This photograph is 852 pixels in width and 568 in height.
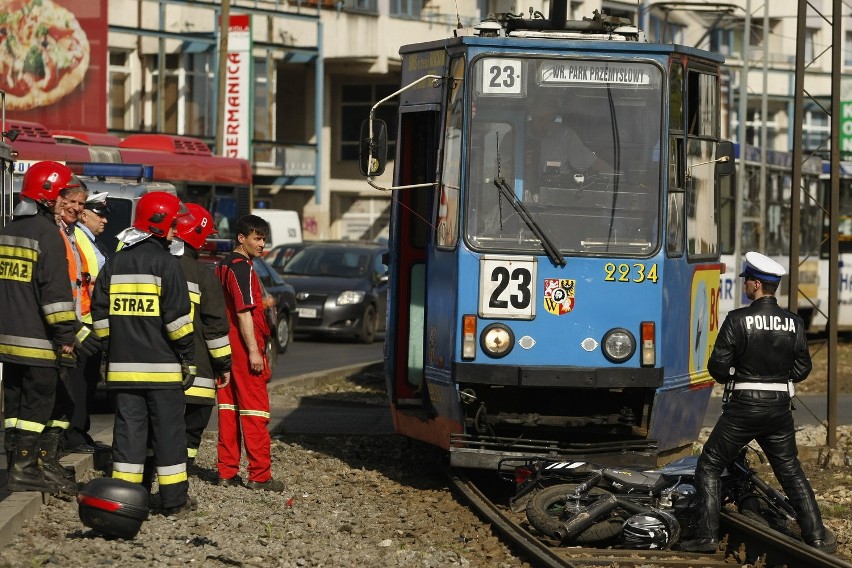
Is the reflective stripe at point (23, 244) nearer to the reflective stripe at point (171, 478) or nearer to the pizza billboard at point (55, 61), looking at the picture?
the reflective stripe at point (171, 478)

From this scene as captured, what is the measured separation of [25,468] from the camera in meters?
10.5

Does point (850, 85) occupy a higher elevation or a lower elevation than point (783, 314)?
higher

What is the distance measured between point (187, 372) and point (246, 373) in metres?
1.96

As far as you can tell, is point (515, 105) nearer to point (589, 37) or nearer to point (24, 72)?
point (589, 37)

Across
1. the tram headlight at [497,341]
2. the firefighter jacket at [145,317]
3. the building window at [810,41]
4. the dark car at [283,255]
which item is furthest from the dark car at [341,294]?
the building window at [810,41]

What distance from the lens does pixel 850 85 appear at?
71.7m

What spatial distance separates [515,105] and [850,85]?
62557 millimetres

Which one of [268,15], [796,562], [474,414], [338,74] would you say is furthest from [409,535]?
[338,74]

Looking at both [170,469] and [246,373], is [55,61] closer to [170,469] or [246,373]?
[246,373]

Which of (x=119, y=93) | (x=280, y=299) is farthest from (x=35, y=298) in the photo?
(x=119, y=93)

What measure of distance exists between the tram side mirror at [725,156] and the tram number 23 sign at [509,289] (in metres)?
1.92

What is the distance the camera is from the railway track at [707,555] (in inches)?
372

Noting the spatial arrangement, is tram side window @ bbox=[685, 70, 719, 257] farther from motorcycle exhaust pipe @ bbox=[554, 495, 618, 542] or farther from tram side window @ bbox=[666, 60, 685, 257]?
motorcycle exhaust pipe @ bbox=[554, 495, 618, 542]

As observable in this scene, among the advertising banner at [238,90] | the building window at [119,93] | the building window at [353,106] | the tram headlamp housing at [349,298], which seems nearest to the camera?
the tram headlamp housing at [349,298]
